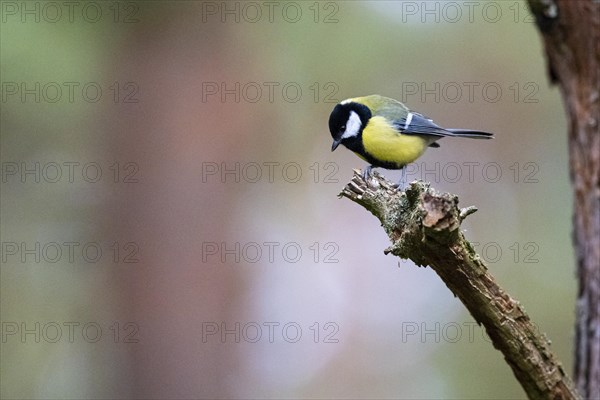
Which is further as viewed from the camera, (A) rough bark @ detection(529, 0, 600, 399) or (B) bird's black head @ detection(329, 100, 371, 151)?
(B) bird's black head @ detection(329, 100, 371, 151)

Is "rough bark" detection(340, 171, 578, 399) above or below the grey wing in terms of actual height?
below

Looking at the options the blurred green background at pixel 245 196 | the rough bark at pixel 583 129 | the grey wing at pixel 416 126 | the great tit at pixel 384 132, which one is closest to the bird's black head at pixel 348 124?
the great tit at pixel 384 132

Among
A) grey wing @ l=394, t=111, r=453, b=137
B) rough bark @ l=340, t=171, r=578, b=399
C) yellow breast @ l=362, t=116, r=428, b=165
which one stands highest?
grey wing @ l=394, t=111, r=453, b=137

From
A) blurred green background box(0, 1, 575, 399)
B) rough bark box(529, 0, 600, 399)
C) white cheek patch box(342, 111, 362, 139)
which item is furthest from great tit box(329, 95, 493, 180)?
rough bark box(529, 0, 600, 399)

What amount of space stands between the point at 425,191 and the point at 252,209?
4359 millimetres

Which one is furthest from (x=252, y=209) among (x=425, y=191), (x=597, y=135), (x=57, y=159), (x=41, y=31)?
(x=597, y=135)

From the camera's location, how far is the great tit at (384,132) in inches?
153

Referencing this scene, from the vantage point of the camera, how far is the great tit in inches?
153

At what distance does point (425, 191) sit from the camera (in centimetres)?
→ 213

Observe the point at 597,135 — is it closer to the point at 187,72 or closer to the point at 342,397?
the point at 187,72

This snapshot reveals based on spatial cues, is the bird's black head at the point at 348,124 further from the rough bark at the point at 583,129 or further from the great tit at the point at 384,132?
the rough bark at the point at 583,129

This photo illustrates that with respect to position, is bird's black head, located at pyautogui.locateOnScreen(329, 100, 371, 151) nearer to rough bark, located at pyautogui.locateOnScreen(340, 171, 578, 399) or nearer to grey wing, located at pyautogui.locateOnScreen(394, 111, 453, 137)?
grey wing, located at pyautogui.locateOnScreen(394, 111, 453, 137)

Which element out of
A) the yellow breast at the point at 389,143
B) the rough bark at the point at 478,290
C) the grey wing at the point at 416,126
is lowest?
the rough bark at the point at 478,290

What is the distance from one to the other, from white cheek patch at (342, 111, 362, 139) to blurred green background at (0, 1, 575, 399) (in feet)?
5.42
